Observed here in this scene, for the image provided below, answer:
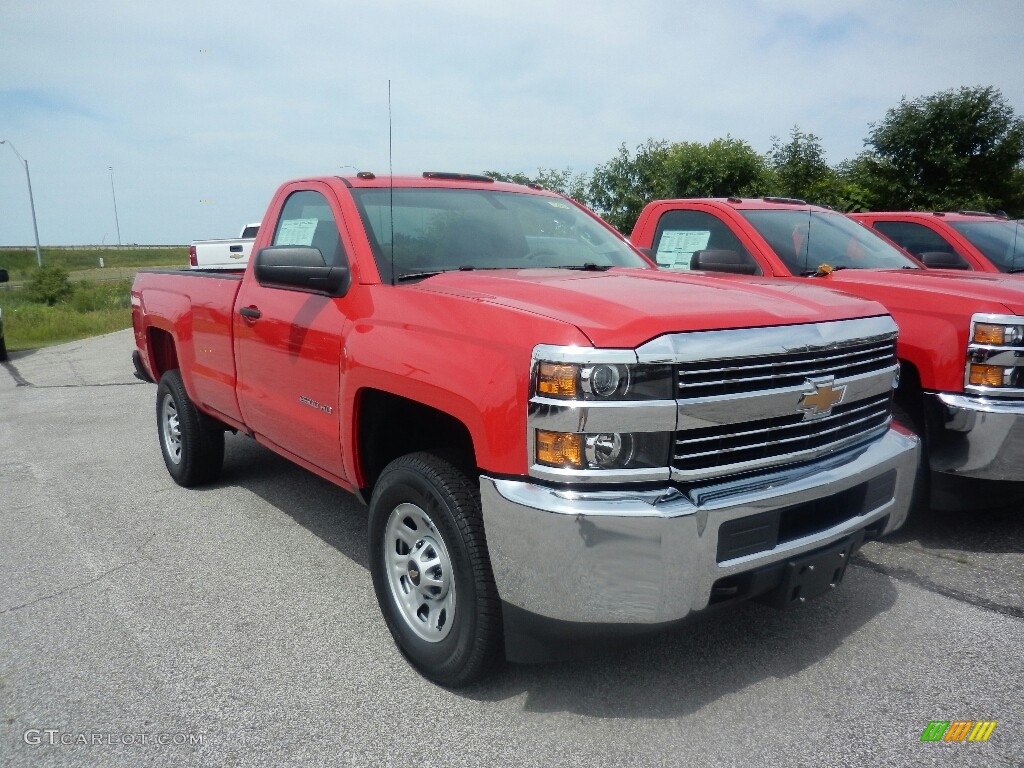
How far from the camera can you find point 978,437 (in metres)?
4.08

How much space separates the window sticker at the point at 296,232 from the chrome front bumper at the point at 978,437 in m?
3.30

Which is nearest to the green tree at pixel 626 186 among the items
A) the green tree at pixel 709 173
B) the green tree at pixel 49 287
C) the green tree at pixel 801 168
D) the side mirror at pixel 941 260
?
the green tree at pixel 709 173

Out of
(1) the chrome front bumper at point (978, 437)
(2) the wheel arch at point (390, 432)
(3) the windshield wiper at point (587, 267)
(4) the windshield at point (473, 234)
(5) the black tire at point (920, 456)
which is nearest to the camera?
(2) the wheel arch at point (390, 432)

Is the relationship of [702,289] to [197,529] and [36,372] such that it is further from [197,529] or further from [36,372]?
[36,372]

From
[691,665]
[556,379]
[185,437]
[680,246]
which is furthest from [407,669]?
[680,246]

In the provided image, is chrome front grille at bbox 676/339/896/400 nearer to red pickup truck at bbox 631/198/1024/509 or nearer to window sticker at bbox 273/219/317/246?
red pickup truck at bbox 631/198/1024/509

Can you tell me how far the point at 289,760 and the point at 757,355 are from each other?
6.55 ft

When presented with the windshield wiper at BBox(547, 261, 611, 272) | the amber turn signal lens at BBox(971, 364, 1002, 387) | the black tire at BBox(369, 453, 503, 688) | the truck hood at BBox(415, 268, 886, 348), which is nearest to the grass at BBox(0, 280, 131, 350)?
the windshield wiper at BBox(547, 261, 611, 272)

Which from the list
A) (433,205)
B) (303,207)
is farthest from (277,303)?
(433,205)

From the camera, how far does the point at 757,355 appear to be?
2.66 m

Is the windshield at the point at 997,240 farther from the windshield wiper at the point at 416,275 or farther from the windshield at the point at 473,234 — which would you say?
the windshield wiper at the point at 416,275

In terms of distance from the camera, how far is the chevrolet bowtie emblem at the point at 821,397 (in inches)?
112

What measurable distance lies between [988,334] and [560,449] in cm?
277

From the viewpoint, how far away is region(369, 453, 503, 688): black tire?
278 centimetres
